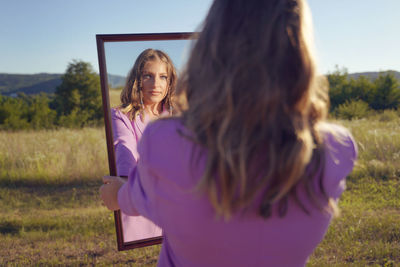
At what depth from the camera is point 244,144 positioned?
0.81 meters

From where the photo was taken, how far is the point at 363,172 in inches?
235

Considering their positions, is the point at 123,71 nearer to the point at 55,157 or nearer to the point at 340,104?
the point at 55,157

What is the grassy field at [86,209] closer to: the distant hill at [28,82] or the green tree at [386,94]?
the green tree at [386,94]

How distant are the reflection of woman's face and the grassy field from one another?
2378 millimetres

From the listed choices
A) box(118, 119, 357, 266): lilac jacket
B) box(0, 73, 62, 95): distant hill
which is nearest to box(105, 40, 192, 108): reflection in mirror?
box(118, 119, 357, 266): lilac jacket

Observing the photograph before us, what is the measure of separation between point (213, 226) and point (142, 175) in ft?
0.80

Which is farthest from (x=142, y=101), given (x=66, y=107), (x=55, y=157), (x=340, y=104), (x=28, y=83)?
(x=28, y=83)

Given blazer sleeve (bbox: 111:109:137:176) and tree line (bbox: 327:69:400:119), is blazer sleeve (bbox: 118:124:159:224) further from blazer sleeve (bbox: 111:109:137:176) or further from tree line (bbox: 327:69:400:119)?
tree line (bbox: 327:69:400:119)

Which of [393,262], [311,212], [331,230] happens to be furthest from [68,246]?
[311,212]

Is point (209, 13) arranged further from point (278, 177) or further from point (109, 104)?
point (109, 104)

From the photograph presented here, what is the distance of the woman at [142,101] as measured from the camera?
1937mm

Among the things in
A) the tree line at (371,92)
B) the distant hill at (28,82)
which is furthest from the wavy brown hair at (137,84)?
the distant hill at (28,82)

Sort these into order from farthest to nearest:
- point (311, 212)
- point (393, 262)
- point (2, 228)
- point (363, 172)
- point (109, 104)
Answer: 1. point (363, 172)
2. point (2, 228)
3. point (393, 262)
4. point (109, 104)
5. point (311, 212)

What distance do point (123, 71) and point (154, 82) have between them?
187 mm
